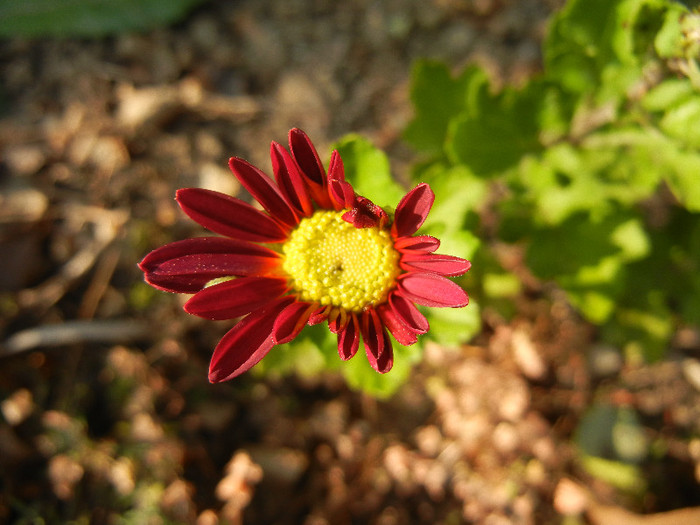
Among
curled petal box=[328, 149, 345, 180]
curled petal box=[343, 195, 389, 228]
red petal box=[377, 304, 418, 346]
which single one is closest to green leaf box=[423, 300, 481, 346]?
red petal box=[377, 304, 418, 346]

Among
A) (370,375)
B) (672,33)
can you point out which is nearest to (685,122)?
(672,33)

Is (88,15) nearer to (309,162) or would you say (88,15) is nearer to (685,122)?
(309,162)

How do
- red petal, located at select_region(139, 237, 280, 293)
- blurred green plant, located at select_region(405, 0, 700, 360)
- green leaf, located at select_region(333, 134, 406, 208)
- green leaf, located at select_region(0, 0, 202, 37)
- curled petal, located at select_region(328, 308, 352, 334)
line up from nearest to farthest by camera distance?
red petal, located at select_region(139, 237, 280, 293), curled petal, located at select_region(328, 308, 352, 334), green leaf, located at select_region(333, 134, 406, 208), blurred green plant, located at select_region(405, 0, 700, 360), green leaf, located at select_region(0, 0, 202, 37)

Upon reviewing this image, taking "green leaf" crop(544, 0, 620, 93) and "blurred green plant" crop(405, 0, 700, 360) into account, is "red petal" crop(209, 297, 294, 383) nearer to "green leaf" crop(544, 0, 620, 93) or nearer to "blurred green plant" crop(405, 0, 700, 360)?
"blurred green plant" crop(405, 0, 700, 360)

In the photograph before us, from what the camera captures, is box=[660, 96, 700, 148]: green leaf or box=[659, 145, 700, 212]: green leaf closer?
box=[660, 96, 700, 148]: green leaf

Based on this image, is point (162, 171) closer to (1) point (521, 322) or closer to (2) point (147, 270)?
(2) point (147, 270)
